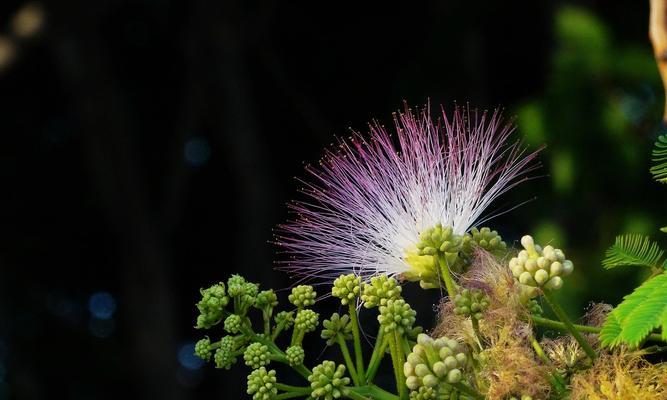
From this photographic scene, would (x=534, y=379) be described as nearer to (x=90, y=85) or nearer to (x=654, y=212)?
(x=654, y=212)

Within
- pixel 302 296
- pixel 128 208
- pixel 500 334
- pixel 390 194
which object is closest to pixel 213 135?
pixel 128 208

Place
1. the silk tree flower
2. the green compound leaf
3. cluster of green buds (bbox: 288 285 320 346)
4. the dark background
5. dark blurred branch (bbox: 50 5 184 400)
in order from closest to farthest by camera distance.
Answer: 1. the green compound leaf
2. cluster of green buds (bbox: 288 285 320 346)
3. the silk tree flower
4. the dark background
5. dark blurred branch (bbox: 50 5 184 400)

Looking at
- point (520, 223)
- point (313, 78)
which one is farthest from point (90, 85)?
point (520, 223)

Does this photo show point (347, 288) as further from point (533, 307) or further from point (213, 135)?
point (213, 135)

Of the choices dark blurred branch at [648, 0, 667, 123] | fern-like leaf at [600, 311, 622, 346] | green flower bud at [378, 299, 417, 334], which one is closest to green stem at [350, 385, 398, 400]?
green flower bud at [378, 299, 417, 334]

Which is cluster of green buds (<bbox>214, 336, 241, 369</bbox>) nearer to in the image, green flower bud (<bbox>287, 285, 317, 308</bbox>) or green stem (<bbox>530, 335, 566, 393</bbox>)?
green flower bud (<bbox>287, 285, 317, 308</bbox>)

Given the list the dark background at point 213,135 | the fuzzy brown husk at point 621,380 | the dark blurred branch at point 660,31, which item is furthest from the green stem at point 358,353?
the dark background at point 213,135

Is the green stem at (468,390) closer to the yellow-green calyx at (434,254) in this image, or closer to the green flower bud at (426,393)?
the green flower bud at (426,393)
